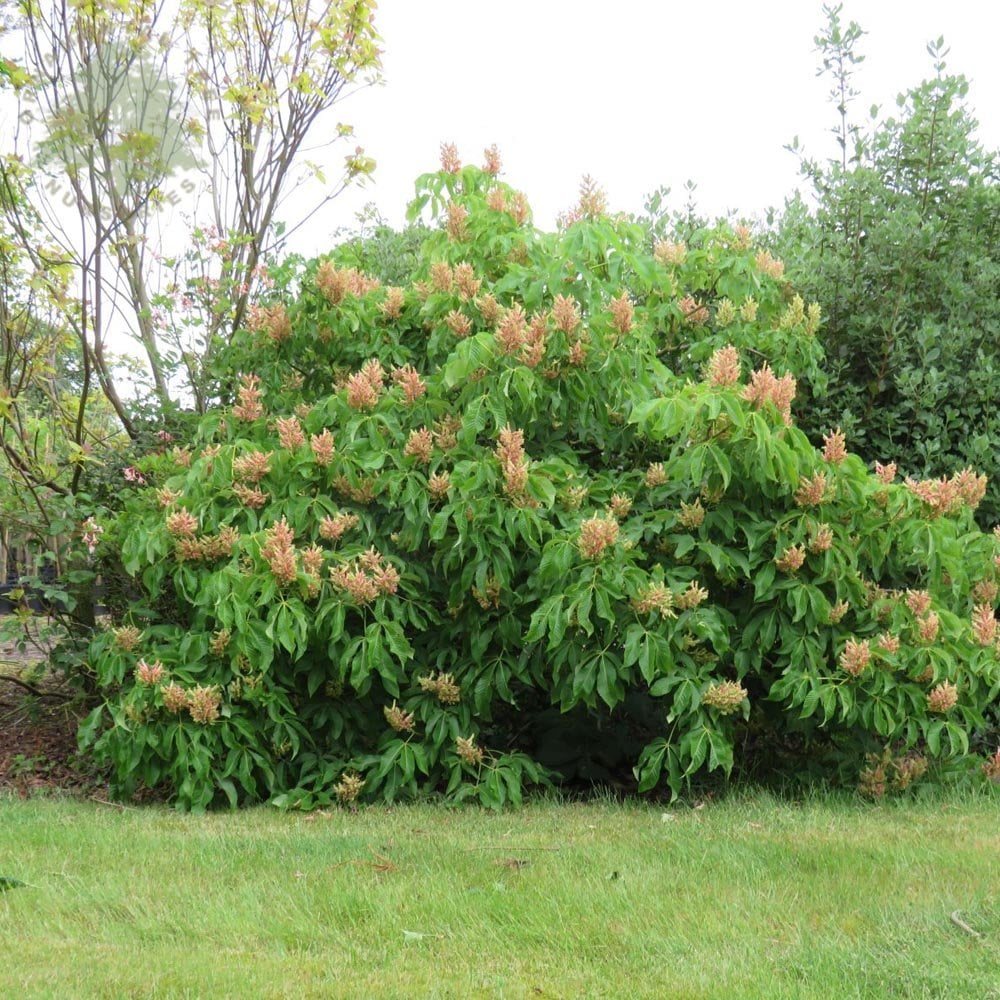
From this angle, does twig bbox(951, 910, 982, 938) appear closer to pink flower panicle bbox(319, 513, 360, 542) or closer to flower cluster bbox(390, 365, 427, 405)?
pink flower panicle bbox(319, 513, 360, 542)

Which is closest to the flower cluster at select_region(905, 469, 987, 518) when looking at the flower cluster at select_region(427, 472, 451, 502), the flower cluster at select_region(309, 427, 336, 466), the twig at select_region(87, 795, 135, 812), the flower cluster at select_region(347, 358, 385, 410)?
the flower cluster at select_region(427, 472, 451, 502)

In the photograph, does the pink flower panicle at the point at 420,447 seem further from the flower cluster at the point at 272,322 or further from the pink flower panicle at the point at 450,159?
the pink flower panicle at the point at 450,159

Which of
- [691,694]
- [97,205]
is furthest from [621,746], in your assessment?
[97,205]

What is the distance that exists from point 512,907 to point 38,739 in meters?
4.82

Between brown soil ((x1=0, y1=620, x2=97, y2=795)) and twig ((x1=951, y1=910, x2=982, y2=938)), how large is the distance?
480cm

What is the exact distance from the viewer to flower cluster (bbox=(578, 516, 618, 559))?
17.0ft

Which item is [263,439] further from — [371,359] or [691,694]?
[691,694]

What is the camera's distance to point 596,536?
5.18 meters

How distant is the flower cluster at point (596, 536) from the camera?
17.0 feet

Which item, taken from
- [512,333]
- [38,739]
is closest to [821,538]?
[512,333]

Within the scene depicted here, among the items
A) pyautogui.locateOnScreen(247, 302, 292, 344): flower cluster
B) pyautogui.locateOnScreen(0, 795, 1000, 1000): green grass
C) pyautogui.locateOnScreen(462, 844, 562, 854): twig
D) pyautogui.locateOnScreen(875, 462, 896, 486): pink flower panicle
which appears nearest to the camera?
pyautogui.locateOnScreen(0, 795, 1000, 1000): green grass

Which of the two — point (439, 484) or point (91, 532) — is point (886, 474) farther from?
point (91, 532)

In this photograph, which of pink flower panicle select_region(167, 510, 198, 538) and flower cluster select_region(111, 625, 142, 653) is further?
flower cluster select_region(111, 625, 142, 653)

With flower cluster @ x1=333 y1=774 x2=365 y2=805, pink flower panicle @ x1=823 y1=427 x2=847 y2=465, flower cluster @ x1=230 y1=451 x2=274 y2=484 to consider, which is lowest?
flower cluster @ x1=333 y1=774 x2=365 y2=805
